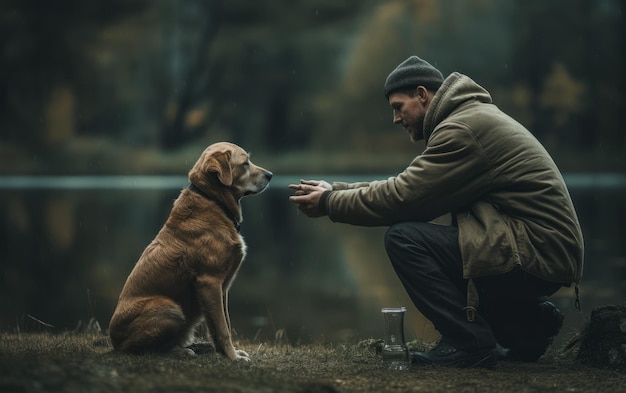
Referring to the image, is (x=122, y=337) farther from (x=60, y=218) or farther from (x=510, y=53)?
(x=510, y=53)

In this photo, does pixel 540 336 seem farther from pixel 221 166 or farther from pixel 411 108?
pixel 221 166

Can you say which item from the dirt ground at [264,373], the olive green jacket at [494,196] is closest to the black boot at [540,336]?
the dirt ground at [264,373]

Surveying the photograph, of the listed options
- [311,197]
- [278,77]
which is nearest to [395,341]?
[311,197]

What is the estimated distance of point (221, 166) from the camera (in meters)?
5.73

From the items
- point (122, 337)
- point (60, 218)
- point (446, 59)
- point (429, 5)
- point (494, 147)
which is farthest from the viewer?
point (429, 5)

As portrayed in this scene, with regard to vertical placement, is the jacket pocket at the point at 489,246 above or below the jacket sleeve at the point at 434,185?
below

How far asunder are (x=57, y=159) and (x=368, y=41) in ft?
97.4

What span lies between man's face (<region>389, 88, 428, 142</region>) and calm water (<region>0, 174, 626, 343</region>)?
2.32 meters

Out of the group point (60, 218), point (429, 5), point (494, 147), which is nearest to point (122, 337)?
point (494, 147)

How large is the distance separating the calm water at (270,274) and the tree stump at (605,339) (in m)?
1.21

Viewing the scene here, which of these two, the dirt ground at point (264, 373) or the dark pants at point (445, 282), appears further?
the dark pants at point (445, 282)

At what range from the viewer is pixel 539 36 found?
68.4 metres

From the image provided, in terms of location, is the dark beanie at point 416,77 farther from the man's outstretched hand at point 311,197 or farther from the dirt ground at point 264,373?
the dirt ground at point 264,373

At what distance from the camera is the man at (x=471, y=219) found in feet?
15.8
